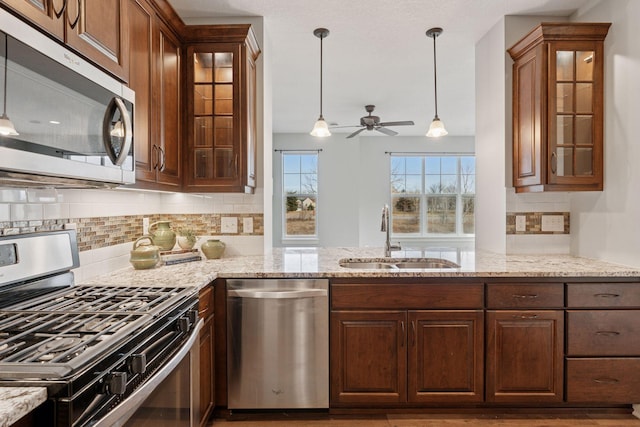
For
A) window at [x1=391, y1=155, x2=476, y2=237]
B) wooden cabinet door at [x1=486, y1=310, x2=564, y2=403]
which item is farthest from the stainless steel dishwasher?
window at [x1=391, y1=155, x2=476, y2=237]

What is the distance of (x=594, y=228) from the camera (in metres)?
2.52

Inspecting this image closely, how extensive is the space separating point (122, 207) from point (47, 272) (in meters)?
0.77

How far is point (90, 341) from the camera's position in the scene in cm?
99

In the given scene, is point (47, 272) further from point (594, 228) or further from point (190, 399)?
point (594, 228)

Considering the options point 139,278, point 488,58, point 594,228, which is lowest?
point 139,278

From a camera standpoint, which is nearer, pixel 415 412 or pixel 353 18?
pixel 415 412

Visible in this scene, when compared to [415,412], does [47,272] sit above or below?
above

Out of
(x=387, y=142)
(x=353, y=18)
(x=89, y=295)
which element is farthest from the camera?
(x=387, y=142)

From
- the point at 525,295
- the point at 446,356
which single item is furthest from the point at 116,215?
the point at 525,295

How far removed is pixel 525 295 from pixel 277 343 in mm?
1424

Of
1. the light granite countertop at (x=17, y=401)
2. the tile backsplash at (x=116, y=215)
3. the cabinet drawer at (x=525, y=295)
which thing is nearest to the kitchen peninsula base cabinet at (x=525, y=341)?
the cabinet drawer at (x=525, y=295)

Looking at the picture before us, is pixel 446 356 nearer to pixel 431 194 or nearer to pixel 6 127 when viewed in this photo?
pixel 6 127

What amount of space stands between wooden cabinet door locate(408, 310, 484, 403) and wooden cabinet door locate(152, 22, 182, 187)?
1642mm

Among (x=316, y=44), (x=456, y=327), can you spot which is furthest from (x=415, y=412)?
(x=316, y=44)
